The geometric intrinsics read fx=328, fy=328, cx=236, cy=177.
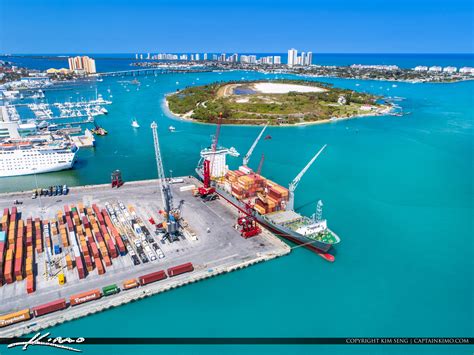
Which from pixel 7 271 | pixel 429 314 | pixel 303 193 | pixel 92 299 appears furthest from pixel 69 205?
pixel 429 314

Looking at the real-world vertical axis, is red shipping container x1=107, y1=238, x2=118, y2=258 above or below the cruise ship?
below

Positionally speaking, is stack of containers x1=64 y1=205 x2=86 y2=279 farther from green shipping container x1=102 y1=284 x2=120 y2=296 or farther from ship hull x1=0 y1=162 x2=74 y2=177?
ship hull x1=0 y1=162 x2=74 y2=177

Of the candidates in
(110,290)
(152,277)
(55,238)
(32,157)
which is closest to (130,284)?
(110,290)

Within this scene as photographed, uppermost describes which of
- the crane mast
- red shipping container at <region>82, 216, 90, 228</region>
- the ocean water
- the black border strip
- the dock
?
the crane mast

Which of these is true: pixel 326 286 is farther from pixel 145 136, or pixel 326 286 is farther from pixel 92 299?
pixel 145 136

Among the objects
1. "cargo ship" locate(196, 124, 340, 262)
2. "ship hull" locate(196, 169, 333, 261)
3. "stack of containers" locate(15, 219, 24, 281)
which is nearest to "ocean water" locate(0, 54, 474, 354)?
"ship hull" locate(196, 169, 333, 261)

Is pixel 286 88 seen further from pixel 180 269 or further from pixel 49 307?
pixel 49 307

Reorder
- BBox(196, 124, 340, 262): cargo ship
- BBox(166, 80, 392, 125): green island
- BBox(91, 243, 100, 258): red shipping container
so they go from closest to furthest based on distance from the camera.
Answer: BBox(91, 243, 100, 258): red shipping container, BBox(196, 124, 340, 262): cargo ship, BBox(166, 80, 392, 125): green island
